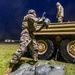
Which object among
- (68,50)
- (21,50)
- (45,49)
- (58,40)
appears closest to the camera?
(21,50)

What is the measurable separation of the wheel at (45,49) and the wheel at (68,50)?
48 cm

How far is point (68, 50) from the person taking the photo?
9430mm

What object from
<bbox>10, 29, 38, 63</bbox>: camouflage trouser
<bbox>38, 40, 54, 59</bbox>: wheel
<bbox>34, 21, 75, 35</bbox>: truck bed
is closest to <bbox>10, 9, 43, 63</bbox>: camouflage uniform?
<bbox>10, 29, 38, 63</bbox>: camouflage trouser

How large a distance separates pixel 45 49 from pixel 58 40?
632 mm

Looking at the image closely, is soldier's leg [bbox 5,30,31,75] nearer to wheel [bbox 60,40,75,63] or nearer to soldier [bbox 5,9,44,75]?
soldier [bbox 5,9,44,75]

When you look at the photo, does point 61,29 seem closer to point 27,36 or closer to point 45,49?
point 45,49

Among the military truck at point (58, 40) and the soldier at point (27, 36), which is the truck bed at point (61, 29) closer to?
the military truck at point (58, 40)

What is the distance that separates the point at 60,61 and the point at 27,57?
1571mm

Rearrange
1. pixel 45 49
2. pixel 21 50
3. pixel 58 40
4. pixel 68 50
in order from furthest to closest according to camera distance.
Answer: pixel 45 49, pixel 58 40, pixel 68 50, pixel 21 50

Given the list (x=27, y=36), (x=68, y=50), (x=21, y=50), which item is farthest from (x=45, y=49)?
(x=21, y=50)

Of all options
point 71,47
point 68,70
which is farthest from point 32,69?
point 71,47

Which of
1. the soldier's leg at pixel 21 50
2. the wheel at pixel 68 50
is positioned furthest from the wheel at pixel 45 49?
the soldier's leg at pixel 21 50

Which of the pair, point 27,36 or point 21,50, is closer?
point 21,50

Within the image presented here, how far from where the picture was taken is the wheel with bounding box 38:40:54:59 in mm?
9828
